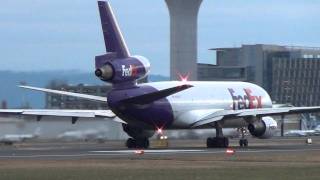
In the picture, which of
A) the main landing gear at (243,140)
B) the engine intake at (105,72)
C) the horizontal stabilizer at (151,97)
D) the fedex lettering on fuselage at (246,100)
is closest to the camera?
the engine intake at (105,72)

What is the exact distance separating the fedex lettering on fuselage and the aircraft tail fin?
13031mm

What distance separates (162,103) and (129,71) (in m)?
5.70

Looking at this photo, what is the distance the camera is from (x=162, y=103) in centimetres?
6538

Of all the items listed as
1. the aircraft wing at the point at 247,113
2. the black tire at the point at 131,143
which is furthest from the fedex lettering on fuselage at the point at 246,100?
the black tire at the point at 131,143

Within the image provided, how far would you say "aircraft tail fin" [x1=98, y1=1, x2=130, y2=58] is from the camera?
6084 centimetres

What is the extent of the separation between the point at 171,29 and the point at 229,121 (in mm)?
104458

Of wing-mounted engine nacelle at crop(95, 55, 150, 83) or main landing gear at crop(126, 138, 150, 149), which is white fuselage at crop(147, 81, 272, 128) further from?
wing-mounted engine nacelle at crop(95, 55, 150, 83)

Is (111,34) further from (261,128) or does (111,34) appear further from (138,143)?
(261,128)

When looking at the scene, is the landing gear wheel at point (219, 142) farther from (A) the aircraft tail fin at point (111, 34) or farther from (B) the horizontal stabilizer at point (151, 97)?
(A) the aircraft tail fin at point (111, 34)

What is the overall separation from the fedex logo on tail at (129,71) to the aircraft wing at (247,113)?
8.33 m

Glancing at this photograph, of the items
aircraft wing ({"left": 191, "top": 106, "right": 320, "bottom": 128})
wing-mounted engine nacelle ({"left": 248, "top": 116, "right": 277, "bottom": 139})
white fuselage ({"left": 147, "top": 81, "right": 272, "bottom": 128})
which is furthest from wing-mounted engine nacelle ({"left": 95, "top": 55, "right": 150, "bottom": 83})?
wing-mounted engine nacelle ({"left": 248, "top": 116, "right": 277, "bottom": 139})

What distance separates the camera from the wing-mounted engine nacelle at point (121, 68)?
59.5 m

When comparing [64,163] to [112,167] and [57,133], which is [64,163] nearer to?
[112,167]

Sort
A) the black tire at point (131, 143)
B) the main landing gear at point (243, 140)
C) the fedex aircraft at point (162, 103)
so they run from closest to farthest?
the fedex aircraft at point (162, 103) < the black tire at point (131, 143) < the main landing gear at point (243, 140)
